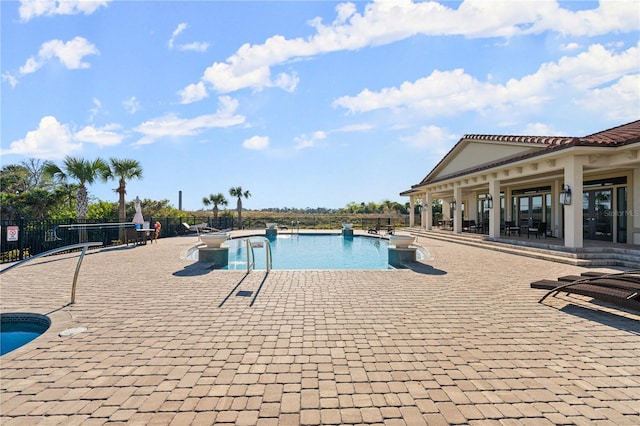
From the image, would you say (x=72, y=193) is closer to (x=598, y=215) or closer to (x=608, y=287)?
(x=608, y=287)

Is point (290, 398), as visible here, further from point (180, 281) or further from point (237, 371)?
point (180, 281)

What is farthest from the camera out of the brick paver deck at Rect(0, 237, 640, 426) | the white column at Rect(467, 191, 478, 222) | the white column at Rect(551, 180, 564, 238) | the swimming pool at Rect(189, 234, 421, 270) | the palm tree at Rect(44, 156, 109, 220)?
the white column at Rect(467, 191, 478, 222)

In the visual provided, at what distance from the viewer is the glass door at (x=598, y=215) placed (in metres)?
12.2

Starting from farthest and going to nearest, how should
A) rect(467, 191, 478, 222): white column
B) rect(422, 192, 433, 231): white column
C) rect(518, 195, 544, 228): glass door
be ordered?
rect(467, 191, 478, 222): white column
rect(422, 192, 433, 231): white column
rect(518, 195, 544, 228): glass door

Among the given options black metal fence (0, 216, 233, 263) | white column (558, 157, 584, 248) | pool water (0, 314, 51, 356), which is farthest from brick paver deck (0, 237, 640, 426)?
white column (558, 157, 584, 248)

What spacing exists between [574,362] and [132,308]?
5.60m

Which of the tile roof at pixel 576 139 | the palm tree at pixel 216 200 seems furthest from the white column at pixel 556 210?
the palm tree at pixel 216 200

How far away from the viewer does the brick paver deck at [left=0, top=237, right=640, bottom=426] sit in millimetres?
2295

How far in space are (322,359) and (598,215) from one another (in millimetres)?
14997

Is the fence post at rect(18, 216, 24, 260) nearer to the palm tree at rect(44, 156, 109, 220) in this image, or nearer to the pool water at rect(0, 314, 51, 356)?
the palm tree at rect(44, 156, 109, 220)

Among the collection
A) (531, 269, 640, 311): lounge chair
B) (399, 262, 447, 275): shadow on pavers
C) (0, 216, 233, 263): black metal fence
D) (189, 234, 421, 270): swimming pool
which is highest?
(0, 216, 233, 263): black metal fence

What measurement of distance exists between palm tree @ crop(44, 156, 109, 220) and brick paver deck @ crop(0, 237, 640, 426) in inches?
396

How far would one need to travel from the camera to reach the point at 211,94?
15.0 metres

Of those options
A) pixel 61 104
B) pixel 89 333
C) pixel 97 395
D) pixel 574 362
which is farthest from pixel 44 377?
pixel 61 104
